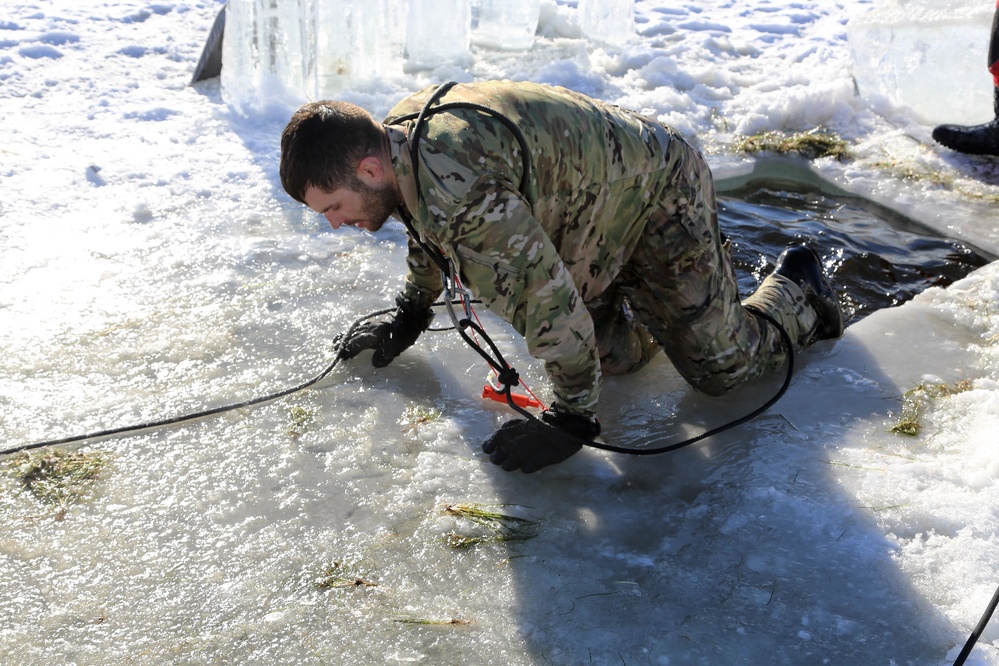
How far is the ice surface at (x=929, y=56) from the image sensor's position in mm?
5734

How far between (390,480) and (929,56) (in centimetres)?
495

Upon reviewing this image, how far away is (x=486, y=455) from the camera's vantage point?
295 centimetres

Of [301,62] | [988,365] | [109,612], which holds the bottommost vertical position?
[109,612]

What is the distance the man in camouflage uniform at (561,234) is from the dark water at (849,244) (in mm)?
809

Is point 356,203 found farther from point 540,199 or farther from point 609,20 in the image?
point 609,20

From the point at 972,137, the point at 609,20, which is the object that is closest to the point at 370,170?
the point at 972,137

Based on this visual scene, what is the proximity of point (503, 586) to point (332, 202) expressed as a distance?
112cm

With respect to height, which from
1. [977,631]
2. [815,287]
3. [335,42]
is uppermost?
[335,42]

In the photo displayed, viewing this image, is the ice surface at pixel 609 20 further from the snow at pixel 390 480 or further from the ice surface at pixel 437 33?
the snow at pixel 390 480

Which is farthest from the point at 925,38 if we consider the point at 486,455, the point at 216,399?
the point at 216,399

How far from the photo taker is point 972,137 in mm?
5391

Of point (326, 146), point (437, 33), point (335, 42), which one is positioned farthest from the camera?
point (437, 33)

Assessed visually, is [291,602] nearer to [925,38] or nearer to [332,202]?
[332,202]

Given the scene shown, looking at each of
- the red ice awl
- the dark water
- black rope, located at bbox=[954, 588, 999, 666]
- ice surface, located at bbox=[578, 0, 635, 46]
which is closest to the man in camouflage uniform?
the red ice awl
